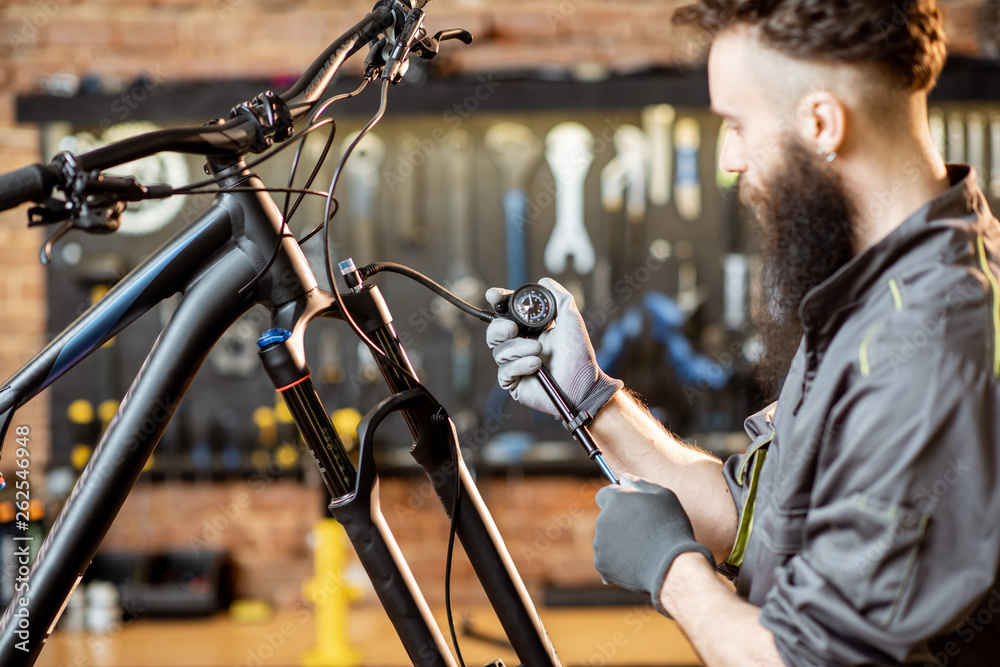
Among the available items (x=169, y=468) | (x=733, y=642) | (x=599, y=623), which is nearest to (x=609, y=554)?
(x=733, y=642)

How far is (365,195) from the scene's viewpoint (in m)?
2.84

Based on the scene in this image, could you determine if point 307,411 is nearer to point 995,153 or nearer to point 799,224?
point 799,224

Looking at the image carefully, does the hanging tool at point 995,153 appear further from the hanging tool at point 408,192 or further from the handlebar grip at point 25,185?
the handlebar grip at point 25,185

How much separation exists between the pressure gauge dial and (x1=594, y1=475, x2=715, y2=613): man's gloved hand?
0.24 meters

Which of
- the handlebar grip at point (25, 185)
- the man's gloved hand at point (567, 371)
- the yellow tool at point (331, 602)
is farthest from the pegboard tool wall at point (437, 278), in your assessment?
the handlebar grip at point (25, 185)

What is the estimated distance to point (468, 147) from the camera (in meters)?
2.87

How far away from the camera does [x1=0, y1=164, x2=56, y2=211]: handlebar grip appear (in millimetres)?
673

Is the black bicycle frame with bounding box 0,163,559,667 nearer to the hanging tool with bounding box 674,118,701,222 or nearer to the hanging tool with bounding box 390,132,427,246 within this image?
the hanging tool with bounding box 390,132,427,246

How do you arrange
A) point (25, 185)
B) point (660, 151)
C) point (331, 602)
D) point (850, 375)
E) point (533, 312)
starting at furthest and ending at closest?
point (660, 151)
point (331, 602)
point (533, 312)
point (850, 375)
point (25, 185)

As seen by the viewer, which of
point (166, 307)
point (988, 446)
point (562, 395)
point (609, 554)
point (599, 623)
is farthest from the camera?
point (166, 307)

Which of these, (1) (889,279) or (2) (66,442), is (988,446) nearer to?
(1) (889,279)

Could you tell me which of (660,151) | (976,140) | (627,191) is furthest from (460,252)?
(976,140)

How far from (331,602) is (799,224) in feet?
6.45

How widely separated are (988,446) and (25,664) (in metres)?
0.99
